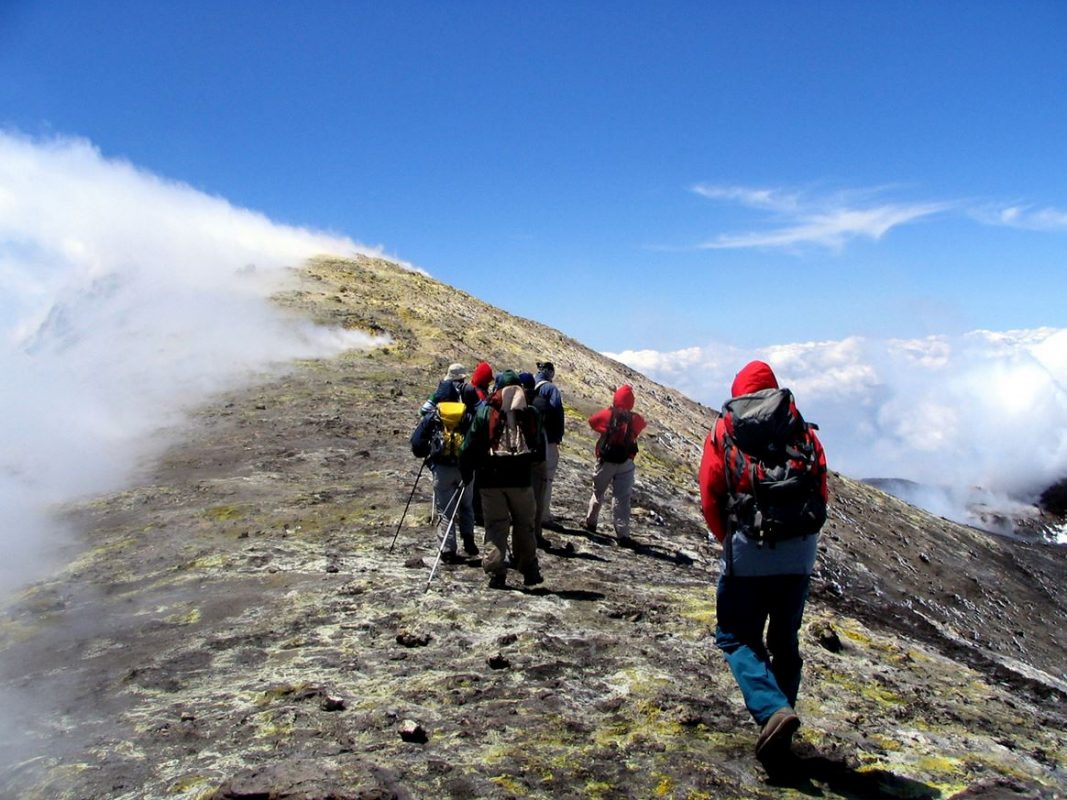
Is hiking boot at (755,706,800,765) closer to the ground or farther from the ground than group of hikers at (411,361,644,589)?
closer to the ground

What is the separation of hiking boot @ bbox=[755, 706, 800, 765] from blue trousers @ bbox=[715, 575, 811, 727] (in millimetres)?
223

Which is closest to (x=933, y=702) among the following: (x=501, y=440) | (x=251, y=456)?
(x=501, y=440)

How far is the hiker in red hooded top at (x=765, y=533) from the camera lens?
5836 mm

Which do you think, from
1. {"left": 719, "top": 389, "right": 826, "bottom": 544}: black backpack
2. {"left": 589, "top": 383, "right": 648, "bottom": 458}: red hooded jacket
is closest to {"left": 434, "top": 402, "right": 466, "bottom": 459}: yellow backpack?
{"left": 589, "top": 383, "right": 648, "bottom": 458}: red hooded jacket

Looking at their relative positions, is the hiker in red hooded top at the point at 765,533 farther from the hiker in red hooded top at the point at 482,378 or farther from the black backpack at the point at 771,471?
the hiker in red hooded top at the point at 482,378

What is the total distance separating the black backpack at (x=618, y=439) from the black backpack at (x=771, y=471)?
8.02 metres

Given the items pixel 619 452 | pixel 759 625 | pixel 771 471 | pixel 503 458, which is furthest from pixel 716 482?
pixel 619 452

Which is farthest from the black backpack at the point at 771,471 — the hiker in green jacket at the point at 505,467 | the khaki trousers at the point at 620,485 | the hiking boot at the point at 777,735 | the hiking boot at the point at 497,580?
the khaki trousers at the point at 620,485

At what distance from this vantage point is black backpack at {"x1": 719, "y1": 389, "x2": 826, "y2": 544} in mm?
5848

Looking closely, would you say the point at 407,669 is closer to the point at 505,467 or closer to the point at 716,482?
the point at 505,467

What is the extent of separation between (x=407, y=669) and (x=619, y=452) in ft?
22.8

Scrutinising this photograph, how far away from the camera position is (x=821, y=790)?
5.70 m

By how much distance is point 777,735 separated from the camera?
562 centimetres

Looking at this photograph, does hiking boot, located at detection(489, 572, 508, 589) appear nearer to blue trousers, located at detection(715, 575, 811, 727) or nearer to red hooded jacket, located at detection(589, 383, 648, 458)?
red hooded jacket, located at detection(589, 383, 648, 458)
